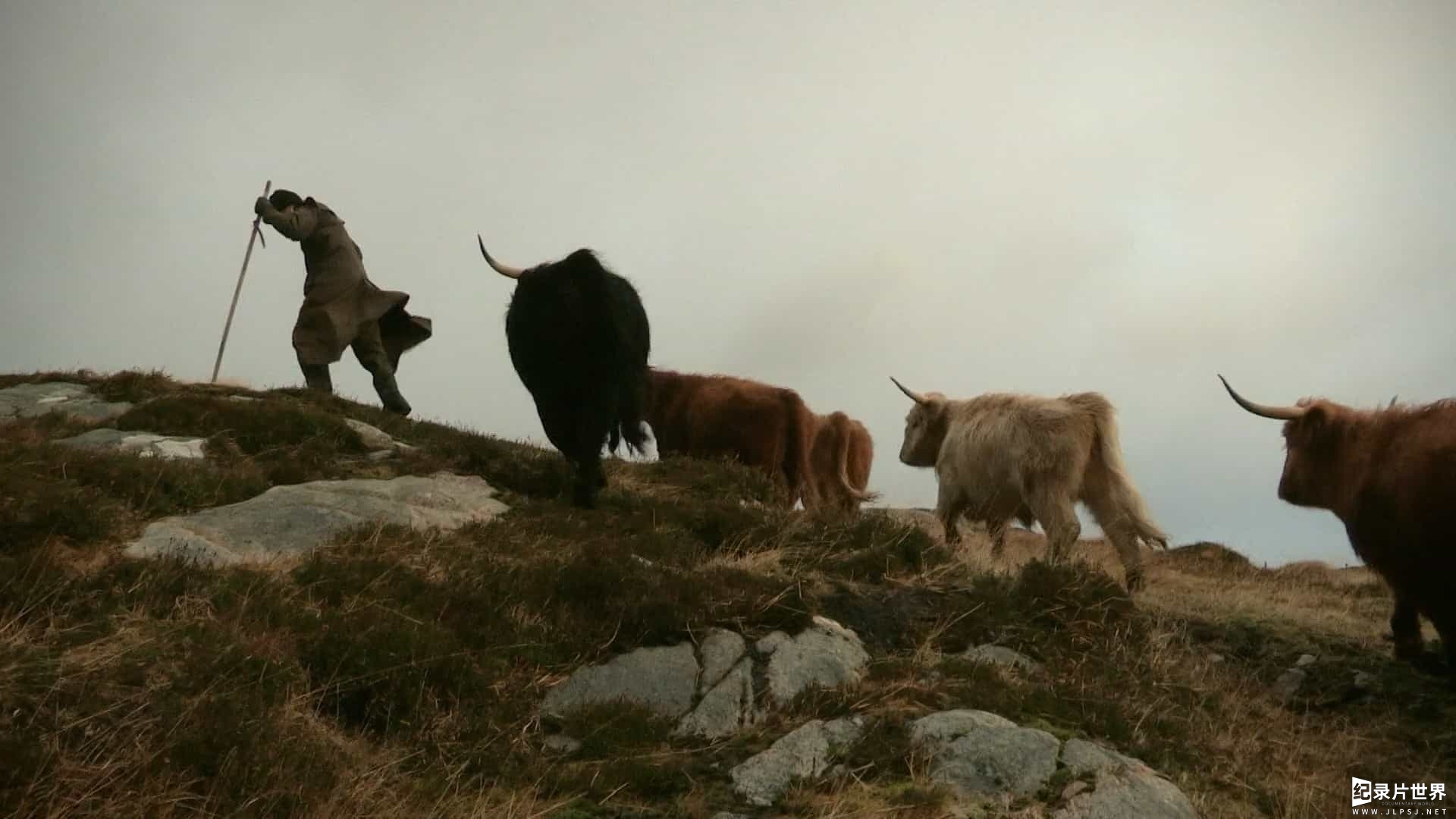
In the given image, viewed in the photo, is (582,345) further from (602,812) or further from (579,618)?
(602,812)

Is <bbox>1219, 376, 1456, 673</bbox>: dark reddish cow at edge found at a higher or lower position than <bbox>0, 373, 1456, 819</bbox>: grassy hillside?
higher

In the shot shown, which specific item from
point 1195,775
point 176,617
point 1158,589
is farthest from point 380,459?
point 1158,589

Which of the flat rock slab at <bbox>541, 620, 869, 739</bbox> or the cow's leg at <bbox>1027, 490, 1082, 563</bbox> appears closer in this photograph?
the flat rock slab at <bbox>541, 620, 869, 739</bbox>

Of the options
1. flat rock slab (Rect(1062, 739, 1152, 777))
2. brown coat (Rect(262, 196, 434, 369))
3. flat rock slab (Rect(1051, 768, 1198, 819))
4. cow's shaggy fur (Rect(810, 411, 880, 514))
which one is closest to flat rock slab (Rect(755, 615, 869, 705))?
flat rock slab (Rect(1062, 739, 1152, 777))

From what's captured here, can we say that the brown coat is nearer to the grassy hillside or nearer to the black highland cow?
the grassy hillside

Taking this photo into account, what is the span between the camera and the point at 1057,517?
30.3 feet

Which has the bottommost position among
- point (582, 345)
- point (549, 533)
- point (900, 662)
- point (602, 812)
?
point (602, 812)

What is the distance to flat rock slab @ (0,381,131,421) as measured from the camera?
10070 millimetres

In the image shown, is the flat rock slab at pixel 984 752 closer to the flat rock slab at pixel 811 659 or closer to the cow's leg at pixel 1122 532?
the flat rock slab at pixel 811 659

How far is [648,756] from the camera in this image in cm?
459

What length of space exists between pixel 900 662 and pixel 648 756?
1772 millimetres

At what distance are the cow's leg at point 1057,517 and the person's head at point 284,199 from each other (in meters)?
8.99

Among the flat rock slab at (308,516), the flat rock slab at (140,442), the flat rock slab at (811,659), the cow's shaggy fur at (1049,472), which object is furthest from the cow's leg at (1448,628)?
the flat rock slab at (140,442)

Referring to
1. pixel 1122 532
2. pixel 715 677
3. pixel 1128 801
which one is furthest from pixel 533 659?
pixel 1122 532
